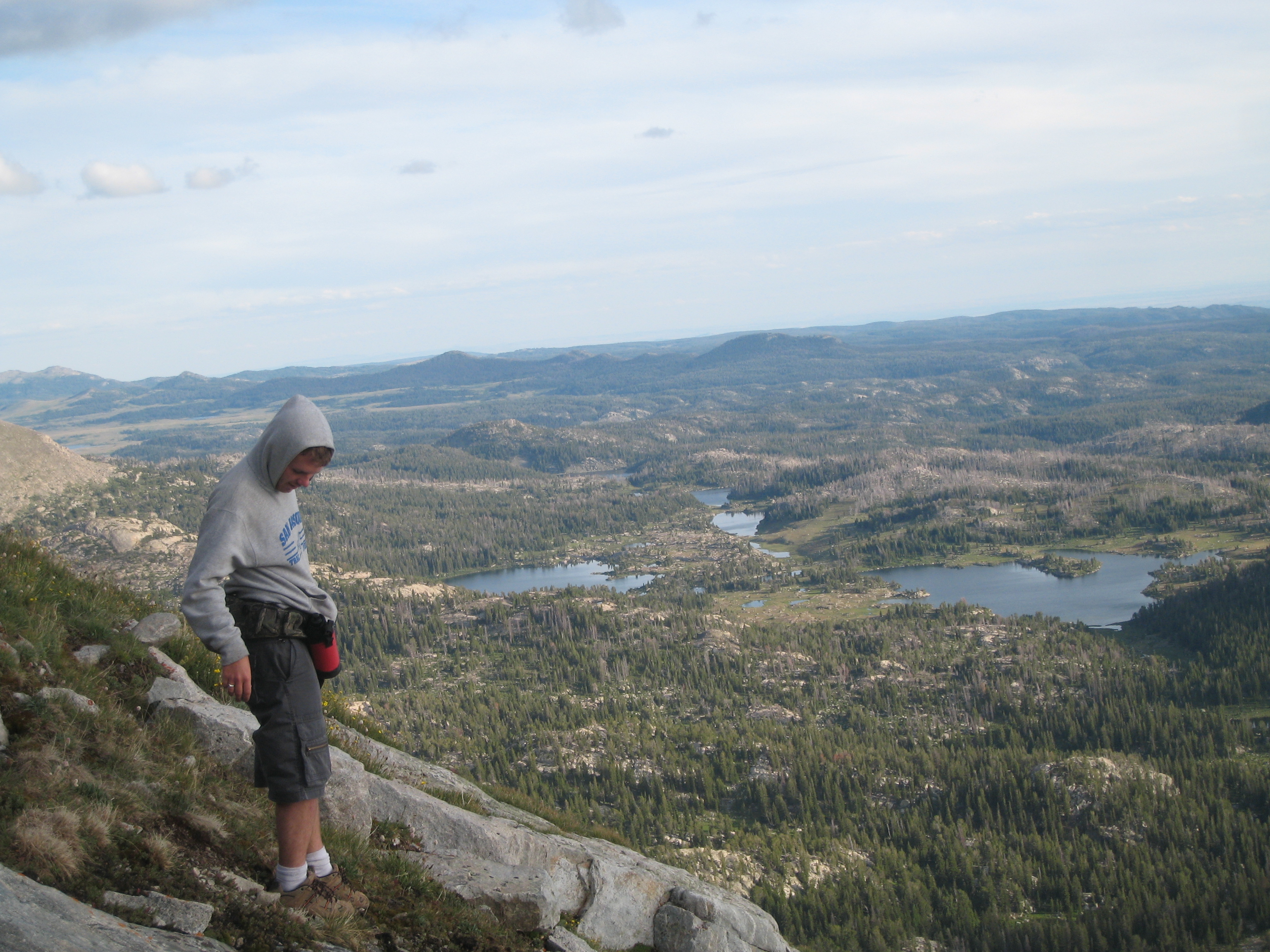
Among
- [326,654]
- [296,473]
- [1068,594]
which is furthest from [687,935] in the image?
[1068,594]

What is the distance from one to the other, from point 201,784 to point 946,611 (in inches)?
6430

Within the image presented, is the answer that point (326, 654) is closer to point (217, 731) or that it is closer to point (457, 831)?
point (217, 731)

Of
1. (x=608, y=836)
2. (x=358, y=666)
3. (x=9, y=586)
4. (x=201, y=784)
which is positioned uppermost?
(x=9, y=586)

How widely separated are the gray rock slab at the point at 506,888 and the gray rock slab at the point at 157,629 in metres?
6.78

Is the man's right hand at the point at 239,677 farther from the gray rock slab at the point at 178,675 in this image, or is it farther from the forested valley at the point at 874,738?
the forested valley at the point at 874,738

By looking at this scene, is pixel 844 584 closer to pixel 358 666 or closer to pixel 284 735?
pixel 358 666

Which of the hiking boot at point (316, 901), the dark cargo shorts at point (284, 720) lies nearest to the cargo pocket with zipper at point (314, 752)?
the dark cargo shorts at point (284, 720)

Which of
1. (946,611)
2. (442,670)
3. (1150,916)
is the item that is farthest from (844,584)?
(1150,916)

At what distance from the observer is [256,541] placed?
9.95 metres

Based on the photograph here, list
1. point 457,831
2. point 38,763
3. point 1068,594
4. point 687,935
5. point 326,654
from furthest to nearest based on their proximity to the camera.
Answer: point 1068,594 < point 687,935 < point 457,831 < point 326,654 < point 38,763

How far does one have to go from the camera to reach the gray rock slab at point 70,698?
477 inches

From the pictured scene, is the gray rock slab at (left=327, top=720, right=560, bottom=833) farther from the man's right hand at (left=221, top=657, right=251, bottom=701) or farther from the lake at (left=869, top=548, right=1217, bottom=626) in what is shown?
the lake at (left=869, top=548, right=1217, bottom=626)

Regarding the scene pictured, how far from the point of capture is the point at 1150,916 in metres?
73.6

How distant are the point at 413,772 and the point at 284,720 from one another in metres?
9.09
